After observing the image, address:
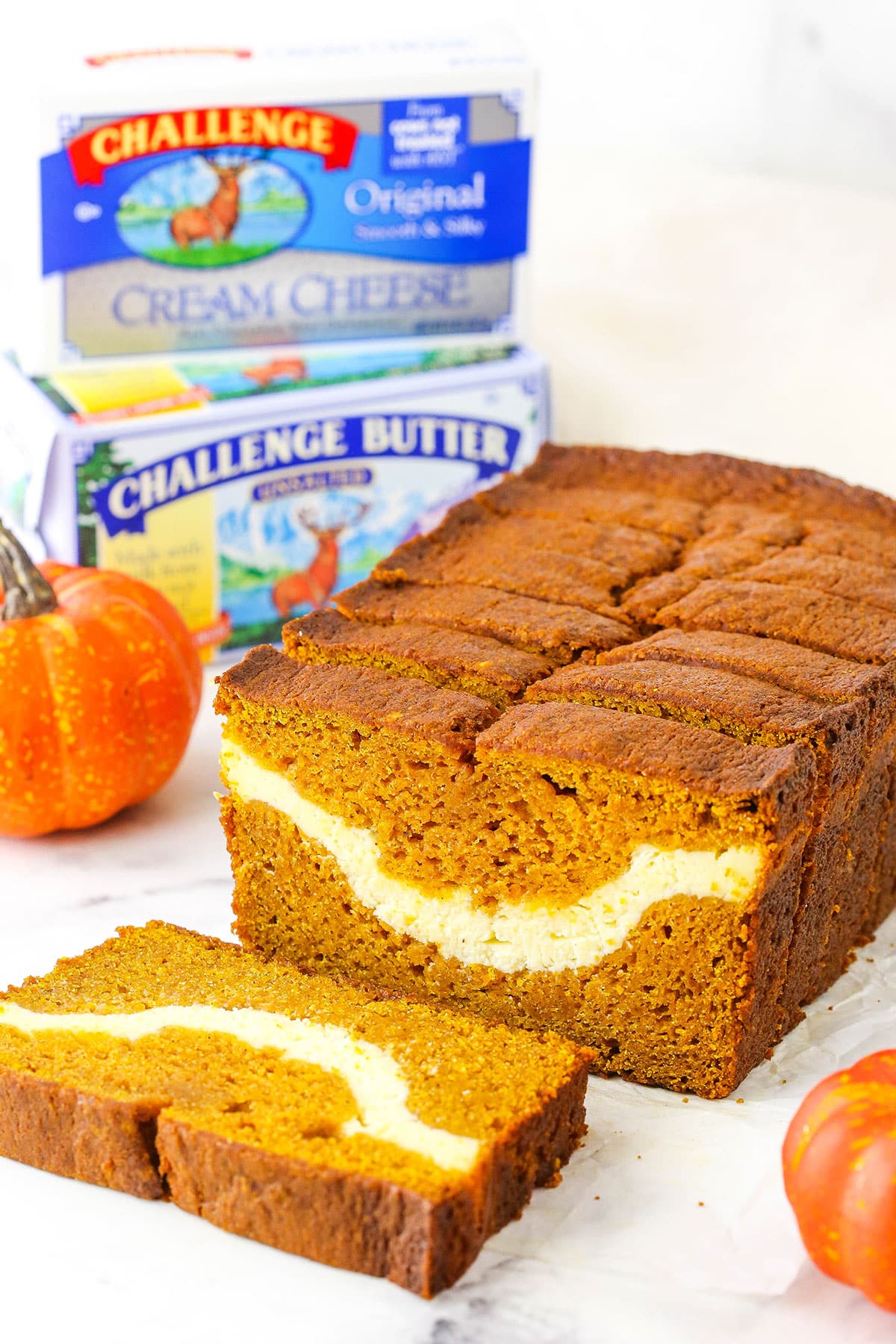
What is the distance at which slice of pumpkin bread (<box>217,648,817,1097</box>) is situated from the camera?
10.9 ft

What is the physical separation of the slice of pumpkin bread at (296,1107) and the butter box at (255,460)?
1.63m

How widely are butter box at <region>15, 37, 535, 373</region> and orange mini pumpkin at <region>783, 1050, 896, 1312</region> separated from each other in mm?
3032

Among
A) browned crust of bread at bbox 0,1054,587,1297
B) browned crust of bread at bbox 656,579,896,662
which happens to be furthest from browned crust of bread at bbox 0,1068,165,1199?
browned crust of bread at bbox 656,579,896,662

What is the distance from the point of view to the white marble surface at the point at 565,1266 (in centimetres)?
293

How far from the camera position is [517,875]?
11.6ft

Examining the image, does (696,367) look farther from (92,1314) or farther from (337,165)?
(92,1314)

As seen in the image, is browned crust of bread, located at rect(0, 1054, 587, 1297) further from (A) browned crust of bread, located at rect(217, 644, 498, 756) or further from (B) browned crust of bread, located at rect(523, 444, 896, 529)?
(B) browned crust of bread, located at rect(523, 444, 896, 529)

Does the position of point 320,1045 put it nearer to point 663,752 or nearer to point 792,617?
point 663,752

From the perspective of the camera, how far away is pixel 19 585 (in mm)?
4289

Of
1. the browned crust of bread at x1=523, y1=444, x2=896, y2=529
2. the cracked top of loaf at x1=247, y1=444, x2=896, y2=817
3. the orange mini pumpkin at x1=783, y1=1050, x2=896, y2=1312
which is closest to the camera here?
the orange mini pumpkin at x1=783, y1=1050, x2=896, y2=1312

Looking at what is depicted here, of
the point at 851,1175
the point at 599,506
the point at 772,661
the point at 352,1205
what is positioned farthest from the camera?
the point at 599,506

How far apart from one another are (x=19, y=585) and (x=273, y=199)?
1487 mm

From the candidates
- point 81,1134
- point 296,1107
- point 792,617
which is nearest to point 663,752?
point 792,617

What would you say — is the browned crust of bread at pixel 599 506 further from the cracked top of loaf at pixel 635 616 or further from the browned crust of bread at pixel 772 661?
the browned crust of bread at pixel 772 661
